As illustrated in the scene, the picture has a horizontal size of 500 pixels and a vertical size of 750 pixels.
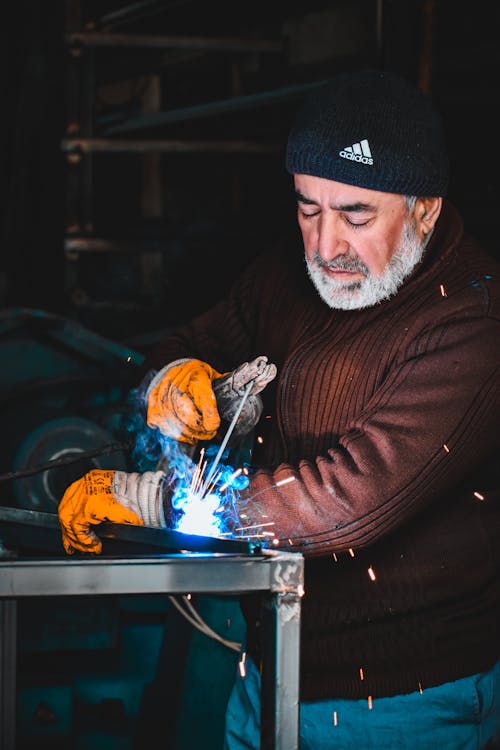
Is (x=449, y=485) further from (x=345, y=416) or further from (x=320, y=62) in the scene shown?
(x=320, y=62)

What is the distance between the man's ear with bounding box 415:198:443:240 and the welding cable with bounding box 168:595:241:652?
128cm

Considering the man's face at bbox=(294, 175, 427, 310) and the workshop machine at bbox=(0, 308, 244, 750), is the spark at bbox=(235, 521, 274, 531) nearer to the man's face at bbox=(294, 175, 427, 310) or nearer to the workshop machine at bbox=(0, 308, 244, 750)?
the man's face at bbox=(294, 175, 427, 310)

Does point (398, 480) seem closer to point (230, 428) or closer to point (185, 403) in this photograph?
point (230, 428)

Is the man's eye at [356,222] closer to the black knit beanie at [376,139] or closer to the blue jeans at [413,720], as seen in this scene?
the black knit beanie at [376,139]

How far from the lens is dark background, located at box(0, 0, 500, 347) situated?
3566 millimetres

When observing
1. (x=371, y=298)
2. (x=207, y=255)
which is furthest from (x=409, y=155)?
(x=207, y=255)

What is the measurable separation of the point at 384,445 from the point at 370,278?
1.38 ft

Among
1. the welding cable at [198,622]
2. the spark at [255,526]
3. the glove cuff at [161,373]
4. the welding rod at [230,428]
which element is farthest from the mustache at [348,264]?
the welding cable at [198,622]

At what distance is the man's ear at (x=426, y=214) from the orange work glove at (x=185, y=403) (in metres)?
0.57

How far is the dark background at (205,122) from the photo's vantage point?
357 cm

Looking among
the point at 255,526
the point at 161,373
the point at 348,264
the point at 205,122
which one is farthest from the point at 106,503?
the point at 205,122

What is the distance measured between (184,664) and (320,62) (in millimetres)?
2546

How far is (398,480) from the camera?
1850mm

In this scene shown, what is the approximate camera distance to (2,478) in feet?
6.78
